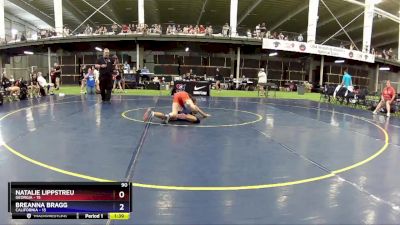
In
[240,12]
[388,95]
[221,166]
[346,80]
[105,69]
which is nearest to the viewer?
[221,166]

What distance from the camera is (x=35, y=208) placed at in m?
2.39

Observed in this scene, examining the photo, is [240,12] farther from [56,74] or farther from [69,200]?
[69,200]

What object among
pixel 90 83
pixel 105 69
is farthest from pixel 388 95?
pixel 90 83

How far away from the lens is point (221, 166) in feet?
19.0

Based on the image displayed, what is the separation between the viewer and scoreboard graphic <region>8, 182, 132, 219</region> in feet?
7.75

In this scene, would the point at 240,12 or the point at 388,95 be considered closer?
the point at 388,95

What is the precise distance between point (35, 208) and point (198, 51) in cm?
3370

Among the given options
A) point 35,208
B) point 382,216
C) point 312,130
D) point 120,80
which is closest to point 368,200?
point 382,216

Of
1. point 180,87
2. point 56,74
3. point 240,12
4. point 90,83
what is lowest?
point 180,87

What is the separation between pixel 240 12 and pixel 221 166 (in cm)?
4034

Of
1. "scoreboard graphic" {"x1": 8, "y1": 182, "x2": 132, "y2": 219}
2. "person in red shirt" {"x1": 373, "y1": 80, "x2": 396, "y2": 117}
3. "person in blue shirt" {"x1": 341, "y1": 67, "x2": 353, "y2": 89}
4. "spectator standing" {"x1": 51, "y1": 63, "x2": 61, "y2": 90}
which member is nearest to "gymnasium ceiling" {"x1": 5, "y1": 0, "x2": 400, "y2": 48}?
"spectator standing" {"x1": 51, "y1": 63, "x2": 61, "y2": 90}

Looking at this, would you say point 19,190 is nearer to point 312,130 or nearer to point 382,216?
point 382,216

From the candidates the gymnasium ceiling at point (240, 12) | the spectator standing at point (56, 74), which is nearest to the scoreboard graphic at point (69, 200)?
the spectator standing at point (56, 74)

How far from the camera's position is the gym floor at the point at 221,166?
4035 millimetres
